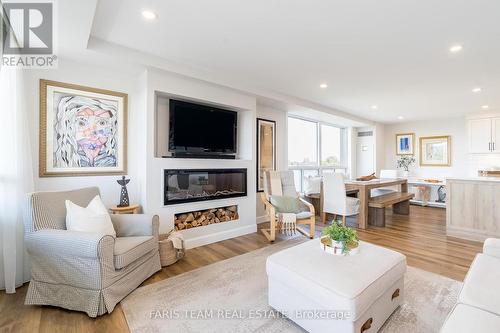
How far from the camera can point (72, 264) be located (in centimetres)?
185

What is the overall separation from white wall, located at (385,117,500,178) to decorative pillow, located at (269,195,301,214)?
4.99m

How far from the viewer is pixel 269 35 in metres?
2.30

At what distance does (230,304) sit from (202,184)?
1.81 meters

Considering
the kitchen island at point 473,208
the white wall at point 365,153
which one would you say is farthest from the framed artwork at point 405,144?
the kitchen island at point 473,208

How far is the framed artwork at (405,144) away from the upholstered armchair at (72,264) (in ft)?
24.1

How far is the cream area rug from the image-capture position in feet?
5.65

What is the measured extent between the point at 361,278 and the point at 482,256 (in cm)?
107

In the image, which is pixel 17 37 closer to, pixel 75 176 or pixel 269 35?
pixel 75 176

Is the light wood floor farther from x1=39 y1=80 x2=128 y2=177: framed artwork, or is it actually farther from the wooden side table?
Answer: x1=39 y1=80 x2=128 y2=177: framed artwork

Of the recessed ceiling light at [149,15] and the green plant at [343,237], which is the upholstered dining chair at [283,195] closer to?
the green plant at [343,237]

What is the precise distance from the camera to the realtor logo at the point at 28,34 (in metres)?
1.81

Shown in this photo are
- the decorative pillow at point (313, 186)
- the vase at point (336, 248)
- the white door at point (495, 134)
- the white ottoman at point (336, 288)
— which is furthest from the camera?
the white door at point (495, 134)

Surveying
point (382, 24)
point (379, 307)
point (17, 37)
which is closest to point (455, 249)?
point (379, 307)

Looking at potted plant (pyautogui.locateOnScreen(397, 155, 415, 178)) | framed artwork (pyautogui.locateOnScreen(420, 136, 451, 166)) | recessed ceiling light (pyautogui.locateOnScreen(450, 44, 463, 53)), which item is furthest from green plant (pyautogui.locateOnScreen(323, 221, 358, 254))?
framed artwork (pyautogui.locateOnScreen(420, 136, 451, 166))
